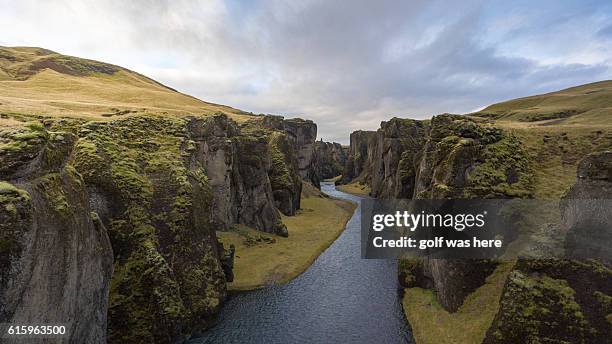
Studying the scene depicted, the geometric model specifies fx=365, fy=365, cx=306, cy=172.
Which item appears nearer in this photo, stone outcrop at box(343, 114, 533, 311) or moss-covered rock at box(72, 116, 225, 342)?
moss-covered rock at box(72, 116, 225, 342)

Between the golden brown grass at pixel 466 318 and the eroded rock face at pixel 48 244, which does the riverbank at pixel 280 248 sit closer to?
the golden brown grass at pixel 466 318

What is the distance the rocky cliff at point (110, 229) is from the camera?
23.3 metres

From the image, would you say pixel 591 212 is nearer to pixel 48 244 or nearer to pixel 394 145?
pixel 48 244

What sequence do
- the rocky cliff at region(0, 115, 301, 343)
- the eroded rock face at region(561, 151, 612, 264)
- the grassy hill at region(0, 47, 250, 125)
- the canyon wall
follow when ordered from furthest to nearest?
the grassy hill at region(0, 47, 250, 125) → the eroded rock face at region(561, 151, 612, 264) → the canyon wall → the rocky cliff at region(0, 115, 301, 343)

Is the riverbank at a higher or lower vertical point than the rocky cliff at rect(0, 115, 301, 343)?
lower

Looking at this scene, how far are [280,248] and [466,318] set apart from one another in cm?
4094

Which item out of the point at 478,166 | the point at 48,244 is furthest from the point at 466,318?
the point at 48,244

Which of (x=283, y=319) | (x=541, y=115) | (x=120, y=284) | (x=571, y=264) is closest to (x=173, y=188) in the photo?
(x=120, y=284)

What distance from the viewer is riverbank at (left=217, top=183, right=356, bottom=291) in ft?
188

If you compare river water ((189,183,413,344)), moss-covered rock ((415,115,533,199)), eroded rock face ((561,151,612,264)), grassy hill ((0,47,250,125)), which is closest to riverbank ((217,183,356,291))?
river water ((189,183,413,344))

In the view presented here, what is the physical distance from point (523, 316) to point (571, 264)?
23.4 feet

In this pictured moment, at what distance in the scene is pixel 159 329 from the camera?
121ft

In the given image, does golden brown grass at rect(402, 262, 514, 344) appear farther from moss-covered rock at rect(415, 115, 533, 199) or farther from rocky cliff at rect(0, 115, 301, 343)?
rocky cliff at rect(0, 115, 301, 343)

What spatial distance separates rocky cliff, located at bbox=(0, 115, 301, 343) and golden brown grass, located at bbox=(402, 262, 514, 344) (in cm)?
2448
